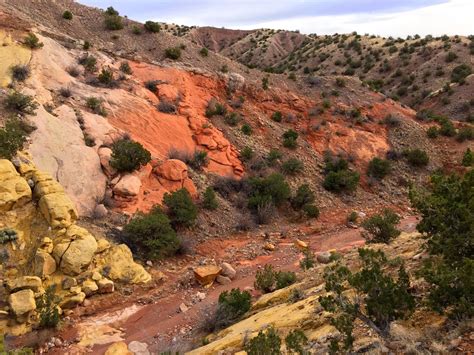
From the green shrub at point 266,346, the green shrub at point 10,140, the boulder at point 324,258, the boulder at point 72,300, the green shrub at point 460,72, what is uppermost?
the green shrub at point 460,72

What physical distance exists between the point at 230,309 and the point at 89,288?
414 centimetres

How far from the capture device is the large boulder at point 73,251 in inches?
448

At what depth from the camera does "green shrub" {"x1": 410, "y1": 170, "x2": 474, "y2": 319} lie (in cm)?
523

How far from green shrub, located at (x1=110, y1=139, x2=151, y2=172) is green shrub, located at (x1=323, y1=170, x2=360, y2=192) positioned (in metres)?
10.1

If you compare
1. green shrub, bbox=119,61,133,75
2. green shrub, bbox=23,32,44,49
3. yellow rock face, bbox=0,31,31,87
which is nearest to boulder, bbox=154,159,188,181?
yellow rock face, bbox=0,31,31,87

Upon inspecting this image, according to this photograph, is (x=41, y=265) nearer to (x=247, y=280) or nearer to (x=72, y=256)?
(x=72, y=256)

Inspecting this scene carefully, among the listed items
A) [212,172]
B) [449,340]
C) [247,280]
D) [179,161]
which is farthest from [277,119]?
[449,340]

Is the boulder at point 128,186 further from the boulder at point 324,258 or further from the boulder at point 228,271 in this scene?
the boulder at point 324,258

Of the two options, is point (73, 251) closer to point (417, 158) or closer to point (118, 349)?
point (118, 349)

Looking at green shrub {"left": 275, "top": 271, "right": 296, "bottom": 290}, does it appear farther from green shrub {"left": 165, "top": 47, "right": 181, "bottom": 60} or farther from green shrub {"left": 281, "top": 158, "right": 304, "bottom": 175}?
green shrub {"left": 165, "top": 47, "right": 181, "bottom": 60}

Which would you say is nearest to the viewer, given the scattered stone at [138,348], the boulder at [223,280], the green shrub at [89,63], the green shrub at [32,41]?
the scattered stone at [138,348]

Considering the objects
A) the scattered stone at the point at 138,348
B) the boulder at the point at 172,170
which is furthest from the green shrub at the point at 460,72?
the scattered stone at the point at 138,348

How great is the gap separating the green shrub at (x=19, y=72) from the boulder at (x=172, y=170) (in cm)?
689

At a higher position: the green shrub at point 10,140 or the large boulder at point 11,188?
the green shrub at point 10,140
